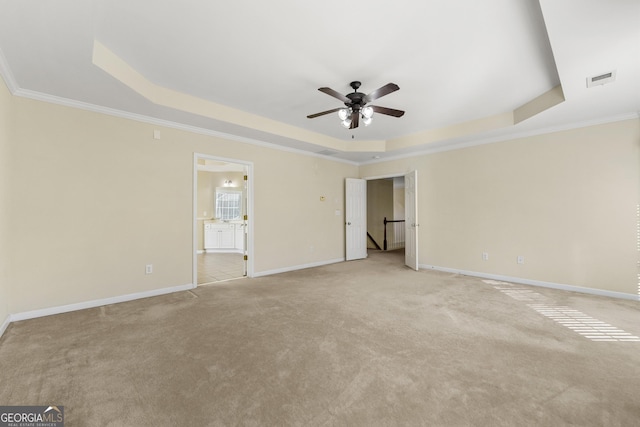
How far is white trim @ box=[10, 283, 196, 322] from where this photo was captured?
2.99 m

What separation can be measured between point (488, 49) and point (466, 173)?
10.1 ft

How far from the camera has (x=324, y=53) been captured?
2.68 metres

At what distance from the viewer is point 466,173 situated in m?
5.27

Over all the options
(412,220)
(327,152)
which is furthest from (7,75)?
(412,220)

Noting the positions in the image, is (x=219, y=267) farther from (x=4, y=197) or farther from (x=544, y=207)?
(x=544, y=207)

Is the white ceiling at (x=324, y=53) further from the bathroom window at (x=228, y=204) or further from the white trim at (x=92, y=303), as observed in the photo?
the bathroom window at (x=228, y=204)

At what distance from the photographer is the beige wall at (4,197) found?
8.67 ft

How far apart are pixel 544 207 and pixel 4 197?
730cm

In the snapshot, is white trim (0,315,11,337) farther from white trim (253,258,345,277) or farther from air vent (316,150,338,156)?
air vent (316,150,338,156)

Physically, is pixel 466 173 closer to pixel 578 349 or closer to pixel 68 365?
pixel 578 349

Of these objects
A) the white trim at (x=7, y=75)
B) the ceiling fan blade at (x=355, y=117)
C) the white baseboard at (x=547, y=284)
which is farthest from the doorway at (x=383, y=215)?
the white trim at (x=7, y=75)

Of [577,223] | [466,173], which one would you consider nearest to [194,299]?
[466,173]

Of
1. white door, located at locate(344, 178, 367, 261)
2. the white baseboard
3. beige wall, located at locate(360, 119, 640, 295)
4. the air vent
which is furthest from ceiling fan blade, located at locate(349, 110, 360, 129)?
the white baseboard

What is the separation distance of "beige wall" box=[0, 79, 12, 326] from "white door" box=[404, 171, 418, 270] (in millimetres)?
6052
